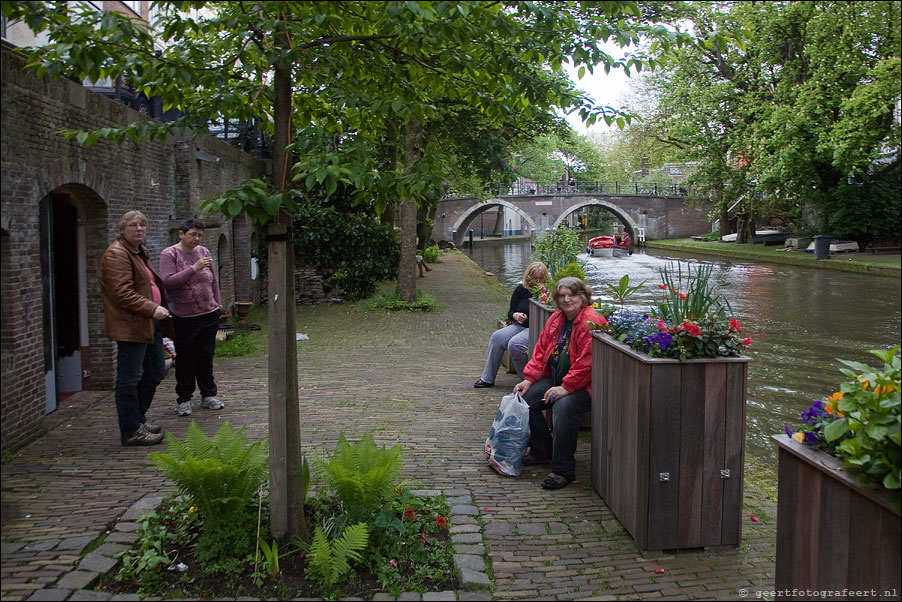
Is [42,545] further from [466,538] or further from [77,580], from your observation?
[466,538]

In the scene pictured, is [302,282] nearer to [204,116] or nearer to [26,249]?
[26,249]

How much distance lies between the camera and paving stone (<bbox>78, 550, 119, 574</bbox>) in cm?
366

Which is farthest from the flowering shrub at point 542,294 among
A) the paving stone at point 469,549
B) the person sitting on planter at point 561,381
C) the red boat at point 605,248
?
the red boat at point 605,248

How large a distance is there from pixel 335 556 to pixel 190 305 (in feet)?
12.1

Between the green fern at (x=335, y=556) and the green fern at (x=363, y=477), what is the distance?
319 mm

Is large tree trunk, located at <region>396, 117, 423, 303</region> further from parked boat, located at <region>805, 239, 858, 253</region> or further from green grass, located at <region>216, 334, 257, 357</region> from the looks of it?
parked boat, located at <region>805, 239, 858, 253</region>

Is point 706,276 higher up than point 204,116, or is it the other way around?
point 204,116

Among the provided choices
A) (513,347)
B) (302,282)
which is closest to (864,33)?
(302,282)

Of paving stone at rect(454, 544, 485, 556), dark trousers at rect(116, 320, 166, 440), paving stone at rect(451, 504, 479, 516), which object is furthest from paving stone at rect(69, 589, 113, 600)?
dark trousers at rect(116, 320, 166, 440)

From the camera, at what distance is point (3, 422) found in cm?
548

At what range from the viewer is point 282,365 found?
12.6ft

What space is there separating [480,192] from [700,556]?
75.2ft

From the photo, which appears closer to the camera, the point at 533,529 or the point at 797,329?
the point at 533,529

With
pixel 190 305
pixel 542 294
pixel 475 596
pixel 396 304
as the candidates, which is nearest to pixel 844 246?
pixel 475 596
